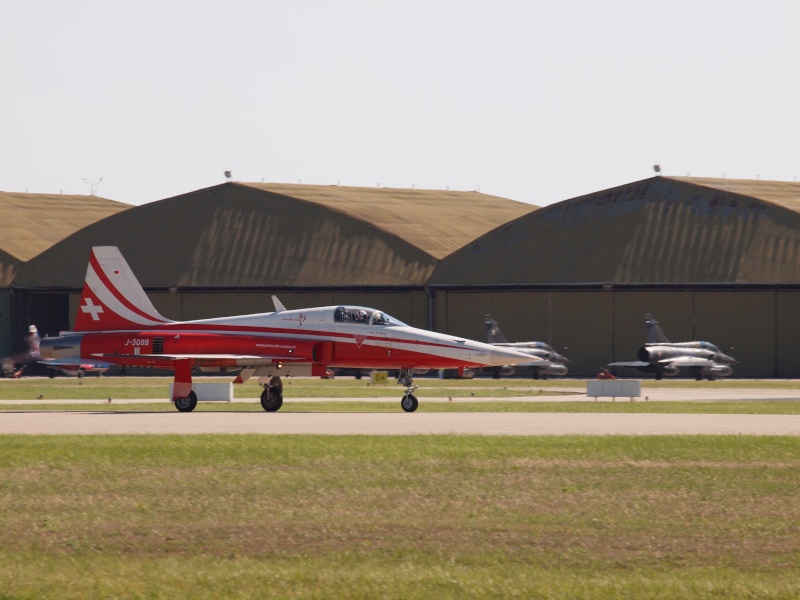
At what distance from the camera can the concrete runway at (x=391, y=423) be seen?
2744cm

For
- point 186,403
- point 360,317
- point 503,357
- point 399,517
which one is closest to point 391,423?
point 503,357

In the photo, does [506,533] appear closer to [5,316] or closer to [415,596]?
[415,596]

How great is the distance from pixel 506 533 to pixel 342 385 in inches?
1657

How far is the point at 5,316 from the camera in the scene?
3206 inches

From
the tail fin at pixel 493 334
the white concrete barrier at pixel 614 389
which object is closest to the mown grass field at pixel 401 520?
the white concrete barrier at pixel 614 389

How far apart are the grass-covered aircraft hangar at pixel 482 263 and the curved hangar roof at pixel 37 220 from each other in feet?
0.74

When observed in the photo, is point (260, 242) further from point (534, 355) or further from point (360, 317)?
point (360, 317)

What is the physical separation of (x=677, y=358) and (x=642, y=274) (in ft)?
21.8

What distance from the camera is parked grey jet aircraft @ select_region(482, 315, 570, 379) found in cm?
6838

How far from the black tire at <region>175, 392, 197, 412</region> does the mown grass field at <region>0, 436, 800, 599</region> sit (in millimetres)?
11887

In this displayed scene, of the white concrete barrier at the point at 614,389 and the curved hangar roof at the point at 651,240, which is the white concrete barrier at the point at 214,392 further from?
the curved hangar roof at the point at 651,240

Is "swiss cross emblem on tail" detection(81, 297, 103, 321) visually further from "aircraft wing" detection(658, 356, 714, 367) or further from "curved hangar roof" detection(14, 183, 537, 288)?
"curved hangar roof" detection(14, 183, 537, 288)

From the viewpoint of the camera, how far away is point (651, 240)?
71.2 m

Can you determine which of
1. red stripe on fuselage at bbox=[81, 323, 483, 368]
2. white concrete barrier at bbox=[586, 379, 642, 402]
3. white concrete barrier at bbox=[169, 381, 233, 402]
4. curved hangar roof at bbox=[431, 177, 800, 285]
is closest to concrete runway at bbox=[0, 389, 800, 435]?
red stripe on fuselage at bbox=[81, 323, 483, 368]
